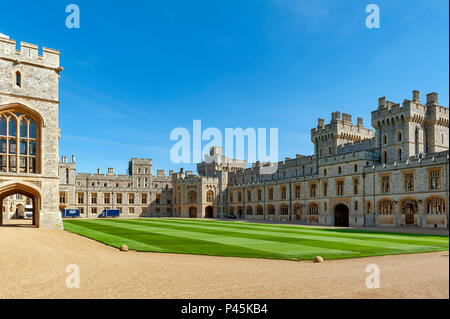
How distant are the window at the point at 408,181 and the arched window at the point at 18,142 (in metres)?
32.8

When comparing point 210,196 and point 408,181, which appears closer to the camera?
point 408,181

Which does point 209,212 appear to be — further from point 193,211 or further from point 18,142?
point 18,142

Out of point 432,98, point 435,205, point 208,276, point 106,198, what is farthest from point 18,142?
point 106,198

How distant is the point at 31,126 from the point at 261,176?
44.2m

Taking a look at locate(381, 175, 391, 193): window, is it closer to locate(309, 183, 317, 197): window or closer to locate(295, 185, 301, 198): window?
locate(309, 183, 317, 197): window

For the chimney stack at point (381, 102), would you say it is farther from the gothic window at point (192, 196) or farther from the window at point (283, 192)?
the gothic window at point (192, 196)

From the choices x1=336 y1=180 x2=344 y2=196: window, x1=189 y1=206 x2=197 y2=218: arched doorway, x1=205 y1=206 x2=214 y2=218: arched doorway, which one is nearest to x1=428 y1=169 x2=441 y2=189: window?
x1=336 y1=180 x2=344 y2=196: window

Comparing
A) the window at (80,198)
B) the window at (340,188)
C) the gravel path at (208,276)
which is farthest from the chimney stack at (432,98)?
the window at (80,198)

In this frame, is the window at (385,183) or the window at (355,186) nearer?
the window at (385,183)

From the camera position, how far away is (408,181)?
35.7 meters

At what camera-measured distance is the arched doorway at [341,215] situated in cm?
4438

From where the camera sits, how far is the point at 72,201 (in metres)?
65.9

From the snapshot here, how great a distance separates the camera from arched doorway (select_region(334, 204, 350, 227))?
146ft
